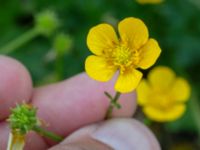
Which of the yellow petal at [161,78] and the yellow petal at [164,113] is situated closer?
the yellow petal at [164,113]

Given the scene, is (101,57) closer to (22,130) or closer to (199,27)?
(22,130)

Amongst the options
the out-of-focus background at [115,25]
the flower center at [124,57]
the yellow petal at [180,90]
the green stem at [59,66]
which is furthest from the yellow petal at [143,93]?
the flower center at [124,57]

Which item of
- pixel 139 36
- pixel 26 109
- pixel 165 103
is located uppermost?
pixel 139 36

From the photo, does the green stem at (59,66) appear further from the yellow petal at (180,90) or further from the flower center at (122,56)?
the flower center at (122,56)

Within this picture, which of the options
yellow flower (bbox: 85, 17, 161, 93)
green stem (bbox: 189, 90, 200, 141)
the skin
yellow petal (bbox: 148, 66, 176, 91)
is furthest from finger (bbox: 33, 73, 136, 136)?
green stem (bbox: 189, 90, 200, 141)

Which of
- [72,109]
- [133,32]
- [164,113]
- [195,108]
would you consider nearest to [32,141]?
[72,109]

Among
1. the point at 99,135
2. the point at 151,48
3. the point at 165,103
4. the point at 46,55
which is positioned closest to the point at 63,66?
the point at 46,55
